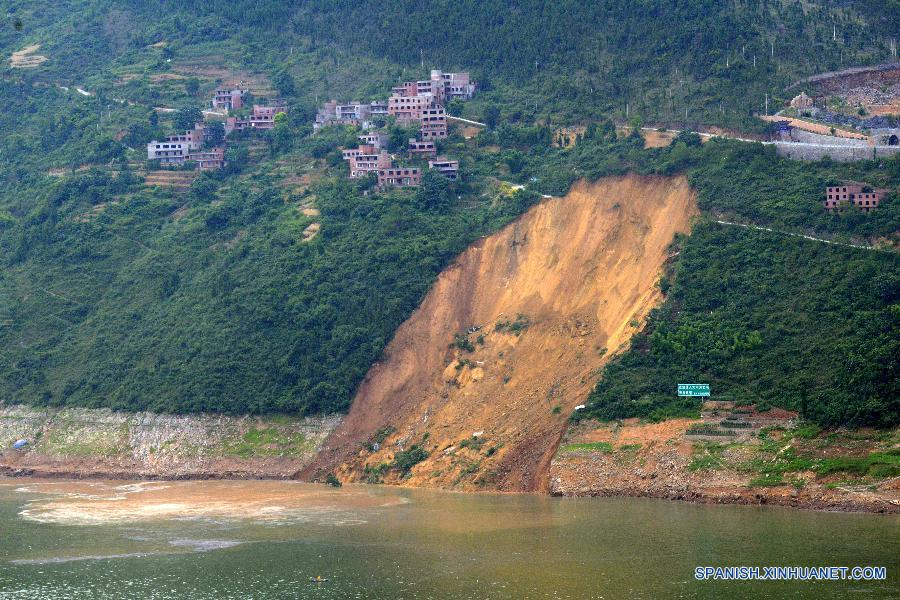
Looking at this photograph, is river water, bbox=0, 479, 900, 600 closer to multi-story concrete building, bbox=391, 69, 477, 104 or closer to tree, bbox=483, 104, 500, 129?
tree, bbox=483, 104, 500, 129

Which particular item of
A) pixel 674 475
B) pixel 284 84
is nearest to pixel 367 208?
pixel 284 84

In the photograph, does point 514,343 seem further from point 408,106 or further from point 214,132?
point 214,132

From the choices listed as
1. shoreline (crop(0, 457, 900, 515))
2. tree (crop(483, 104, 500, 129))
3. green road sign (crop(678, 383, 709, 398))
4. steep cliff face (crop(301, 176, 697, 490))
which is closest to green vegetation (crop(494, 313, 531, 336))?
steep cliff face (crop(301, 176, 697, 490))

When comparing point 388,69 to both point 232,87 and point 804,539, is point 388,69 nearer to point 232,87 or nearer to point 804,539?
point 232,87

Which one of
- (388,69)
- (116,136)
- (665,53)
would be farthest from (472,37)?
(116,136)

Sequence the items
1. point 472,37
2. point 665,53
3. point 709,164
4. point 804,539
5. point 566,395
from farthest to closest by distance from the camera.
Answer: point 472,37 → point 665,53 → point 709,164 → point 566,395 → point 804,539

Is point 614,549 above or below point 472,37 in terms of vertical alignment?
below

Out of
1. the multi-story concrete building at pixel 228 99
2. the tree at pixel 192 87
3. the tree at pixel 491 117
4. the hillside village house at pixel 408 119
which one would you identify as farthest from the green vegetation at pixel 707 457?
the tree at pixel 192 87
